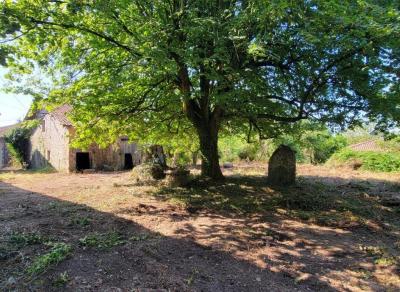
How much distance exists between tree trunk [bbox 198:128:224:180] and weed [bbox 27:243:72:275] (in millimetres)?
6568

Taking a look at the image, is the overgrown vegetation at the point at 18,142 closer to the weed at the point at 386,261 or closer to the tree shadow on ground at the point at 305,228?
the tree shadow on ground at the point at 305,228

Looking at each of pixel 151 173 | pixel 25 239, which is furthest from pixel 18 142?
pixel 25 239

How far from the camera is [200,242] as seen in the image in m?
5.94

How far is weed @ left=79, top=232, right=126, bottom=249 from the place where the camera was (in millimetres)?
5427

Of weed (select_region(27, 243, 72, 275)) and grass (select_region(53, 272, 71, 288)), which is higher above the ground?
weed (select_region(27, 243, 72, 275))

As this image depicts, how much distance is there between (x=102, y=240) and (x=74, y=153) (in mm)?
17401

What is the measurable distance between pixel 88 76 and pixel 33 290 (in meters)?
6.50

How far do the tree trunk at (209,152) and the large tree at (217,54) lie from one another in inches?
7.0

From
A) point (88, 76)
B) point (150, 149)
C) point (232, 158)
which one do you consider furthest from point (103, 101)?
point (232, 158)

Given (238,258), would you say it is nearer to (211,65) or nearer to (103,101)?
(211,65)

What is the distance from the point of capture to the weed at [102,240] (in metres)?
5.43

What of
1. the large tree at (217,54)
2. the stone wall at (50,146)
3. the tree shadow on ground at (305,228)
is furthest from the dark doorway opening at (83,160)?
the tree shadow on ground at (305,228)

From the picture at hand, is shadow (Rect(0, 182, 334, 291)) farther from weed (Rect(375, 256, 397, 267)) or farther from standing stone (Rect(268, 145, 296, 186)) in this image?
standing stone (Rect(268, 145, 296, 186))

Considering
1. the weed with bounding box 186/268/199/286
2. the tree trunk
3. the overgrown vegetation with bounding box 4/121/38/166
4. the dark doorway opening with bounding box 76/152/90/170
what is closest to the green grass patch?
the weed with bounding box 186/268/199/286
